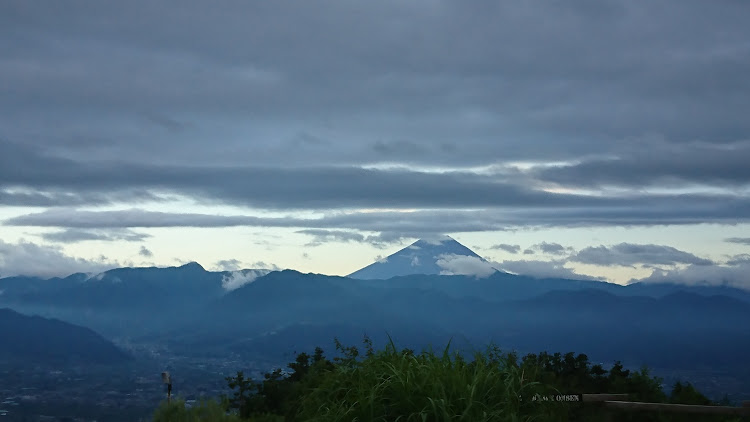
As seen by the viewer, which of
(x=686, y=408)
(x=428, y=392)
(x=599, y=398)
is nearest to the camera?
(x=428, y=392)

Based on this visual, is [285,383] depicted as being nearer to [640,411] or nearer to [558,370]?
[558,370]

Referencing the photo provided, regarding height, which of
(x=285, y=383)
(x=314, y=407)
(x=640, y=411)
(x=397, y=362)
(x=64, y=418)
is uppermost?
(x=397, y=362)

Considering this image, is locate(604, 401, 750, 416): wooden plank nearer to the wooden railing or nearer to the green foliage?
the wooden railing

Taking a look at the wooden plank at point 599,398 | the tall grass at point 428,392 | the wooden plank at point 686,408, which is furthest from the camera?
the wooden plank at point 599,398

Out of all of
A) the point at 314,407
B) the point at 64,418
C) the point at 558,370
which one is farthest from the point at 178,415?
the point at 64,418

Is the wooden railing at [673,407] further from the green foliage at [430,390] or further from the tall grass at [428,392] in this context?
the tall grass at [428,392]

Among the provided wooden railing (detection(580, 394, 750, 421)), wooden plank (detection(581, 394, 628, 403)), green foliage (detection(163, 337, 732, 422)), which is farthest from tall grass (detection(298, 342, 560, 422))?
wooden railing (detection(580, 394, 750, 421))

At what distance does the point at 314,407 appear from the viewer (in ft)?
35.3

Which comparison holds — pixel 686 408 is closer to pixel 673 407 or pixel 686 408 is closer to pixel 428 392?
pixel 673 407

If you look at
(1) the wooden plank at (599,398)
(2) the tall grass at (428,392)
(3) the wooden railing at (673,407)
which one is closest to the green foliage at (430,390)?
(2) the tall grass at (428,392)

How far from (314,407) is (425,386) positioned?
5.93 ft

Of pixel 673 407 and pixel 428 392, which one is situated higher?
pixel 428 392

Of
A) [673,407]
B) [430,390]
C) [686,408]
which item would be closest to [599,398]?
[673,407]

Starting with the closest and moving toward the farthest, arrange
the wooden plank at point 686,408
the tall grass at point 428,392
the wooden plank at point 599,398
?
1. the tall grass at point 428,392
2. the wooden plank at point 686,408
3. the wooden plank at point 599,398
